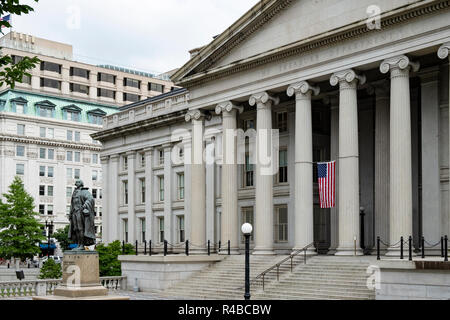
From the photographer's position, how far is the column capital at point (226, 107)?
4288cm

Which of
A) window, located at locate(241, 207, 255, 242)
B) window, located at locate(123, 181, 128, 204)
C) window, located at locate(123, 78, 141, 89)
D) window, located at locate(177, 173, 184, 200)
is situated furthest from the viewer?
window, located at locate(123, 78, 141, 89)

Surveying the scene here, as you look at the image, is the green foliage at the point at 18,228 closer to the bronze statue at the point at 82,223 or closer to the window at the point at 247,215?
the window at the point at 247,215

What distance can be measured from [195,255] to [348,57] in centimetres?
1486

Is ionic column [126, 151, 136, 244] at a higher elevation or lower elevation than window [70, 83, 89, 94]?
lower

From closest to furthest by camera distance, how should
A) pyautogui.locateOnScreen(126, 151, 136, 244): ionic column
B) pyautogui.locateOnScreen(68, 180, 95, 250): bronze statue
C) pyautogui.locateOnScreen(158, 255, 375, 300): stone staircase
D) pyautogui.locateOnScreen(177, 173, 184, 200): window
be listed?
pyautogui.locateOnScreen(68, 180, 95, 250): bronze statue → pyautogui.locateOnScreen(158, 255, 375, 300): stone staircase → pyautogui.locateOnScreen(177, 173, 184, 200): window → pyautogui.locateOnScreen(126, 151, 136, 244): ionic column

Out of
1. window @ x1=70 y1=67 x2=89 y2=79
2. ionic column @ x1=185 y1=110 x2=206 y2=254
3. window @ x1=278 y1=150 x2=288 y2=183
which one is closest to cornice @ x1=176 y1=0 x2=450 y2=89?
ionic column @ x1=185 y1=110 x2=206 y2=254

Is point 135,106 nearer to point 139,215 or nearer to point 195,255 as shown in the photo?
point 139,215

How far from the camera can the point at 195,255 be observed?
137ft

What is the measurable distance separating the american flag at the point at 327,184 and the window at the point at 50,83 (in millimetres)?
82960

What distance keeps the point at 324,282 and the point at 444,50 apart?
39.3ft

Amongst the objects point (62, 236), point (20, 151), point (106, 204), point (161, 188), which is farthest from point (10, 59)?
point (20, 151)

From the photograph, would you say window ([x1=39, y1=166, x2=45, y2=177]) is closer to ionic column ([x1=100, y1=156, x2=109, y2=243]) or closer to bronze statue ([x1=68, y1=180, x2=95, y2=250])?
ionic column ([x1=100, y1=156, x2=109, y2=243])

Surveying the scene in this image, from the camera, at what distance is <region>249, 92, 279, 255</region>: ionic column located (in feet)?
131

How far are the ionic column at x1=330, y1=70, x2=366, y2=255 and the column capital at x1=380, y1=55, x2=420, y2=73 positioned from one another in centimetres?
202
